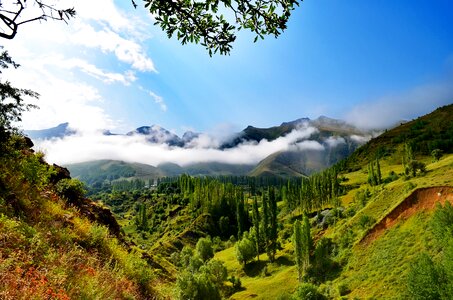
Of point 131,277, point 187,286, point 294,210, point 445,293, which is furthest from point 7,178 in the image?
point 294,210

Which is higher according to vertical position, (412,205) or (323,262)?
(412,205)

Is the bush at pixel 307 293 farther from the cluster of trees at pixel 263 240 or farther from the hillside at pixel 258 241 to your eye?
the cluster of trees at pixel 263 240

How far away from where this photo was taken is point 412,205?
69375mm

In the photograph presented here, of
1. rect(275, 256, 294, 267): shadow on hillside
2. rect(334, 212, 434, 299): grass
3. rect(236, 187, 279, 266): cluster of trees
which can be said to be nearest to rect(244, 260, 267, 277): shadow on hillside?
rect(236, 187, 279, 266): cluster of trees

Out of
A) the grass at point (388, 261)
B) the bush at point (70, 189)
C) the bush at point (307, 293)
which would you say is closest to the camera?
the bush at point (70, 189)

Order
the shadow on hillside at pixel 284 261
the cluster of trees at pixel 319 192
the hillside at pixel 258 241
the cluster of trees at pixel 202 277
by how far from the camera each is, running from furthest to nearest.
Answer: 1. the cluster of trees at pixel 319 192
2. the shadow on hillside at pixel 284 261
3. the cluster of trees at pixel 202 277
4. the hillside at pixel 258 241

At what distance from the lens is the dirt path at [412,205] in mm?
63956

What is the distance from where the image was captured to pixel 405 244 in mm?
63031

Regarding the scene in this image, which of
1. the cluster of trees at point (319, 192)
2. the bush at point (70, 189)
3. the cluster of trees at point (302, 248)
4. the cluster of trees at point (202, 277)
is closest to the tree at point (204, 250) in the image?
the cluster of trees at point (202, 277)

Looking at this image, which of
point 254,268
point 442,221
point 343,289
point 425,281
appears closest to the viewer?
point 425,281

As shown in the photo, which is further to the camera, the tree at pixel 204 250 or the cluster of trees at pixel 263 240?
the tree at pixel 204 250

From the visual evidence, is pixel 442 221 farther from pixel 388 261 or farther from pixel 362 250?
pixel 362 250

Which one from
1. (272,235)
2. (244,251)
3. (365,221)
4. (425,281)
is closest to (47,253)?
(425,281)

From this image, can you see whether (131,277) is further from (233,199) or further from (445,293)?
(233,199)
